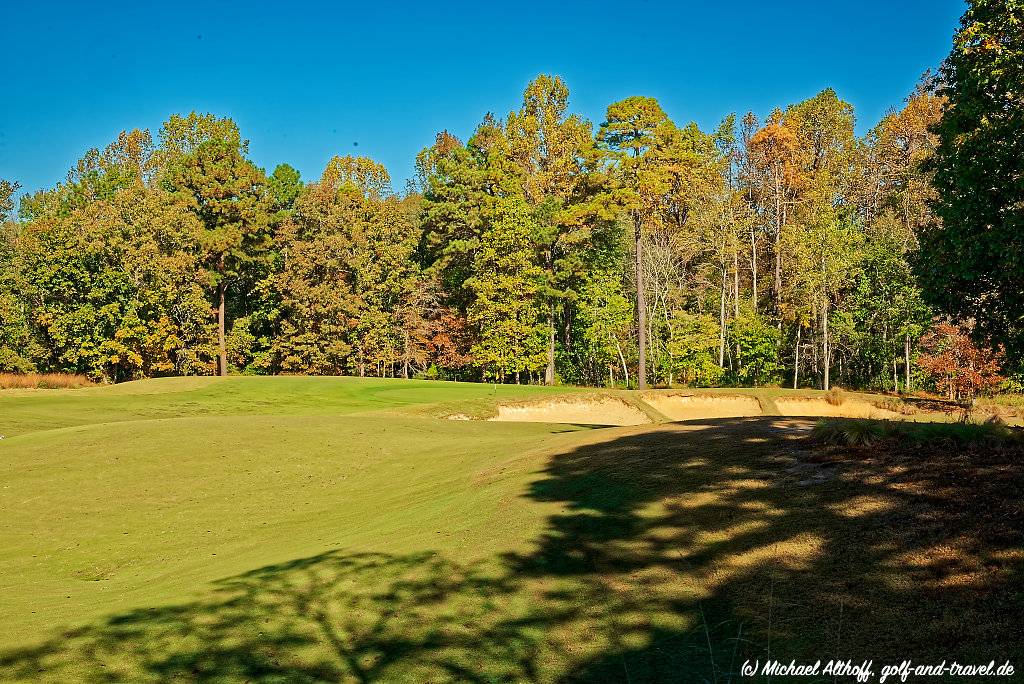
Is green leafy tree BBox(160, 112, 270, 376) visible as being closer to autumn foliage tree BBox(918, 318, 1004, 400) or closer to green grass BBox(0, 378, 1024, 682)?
green grass BBox(0, 378, 1024, 682)

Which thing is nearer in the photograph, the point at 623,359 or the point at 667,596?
the point at 667,596

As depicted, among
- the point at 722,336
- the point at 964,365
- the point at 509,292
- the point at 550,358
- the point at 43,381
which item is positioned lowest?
the point at 43,381

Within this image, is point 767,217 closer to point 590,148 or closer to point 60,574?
point 590,148

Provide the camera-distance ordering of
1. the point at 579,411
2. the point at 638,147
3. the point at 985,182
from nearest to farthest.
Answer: the point at 985,182 → the point at 579,411 → the point at 638,147

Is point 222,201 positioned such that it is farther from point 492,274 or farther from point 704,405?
point 704,405

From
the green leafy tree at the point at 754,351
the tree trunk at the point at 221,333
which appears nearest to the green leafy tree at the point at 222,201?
the tree trunk at the point at 221,333

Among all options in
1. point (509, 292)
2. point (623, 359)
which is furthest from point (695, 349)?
→ point (509, 292)

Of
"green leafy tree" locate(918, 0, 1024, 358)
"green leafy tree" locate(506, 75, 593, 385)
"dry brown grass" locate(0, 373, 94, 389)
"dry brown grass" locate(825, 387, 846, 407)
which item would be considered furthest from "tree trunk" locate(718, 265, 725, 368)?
"dry brown grass" locate(0, 373, 94, 389)

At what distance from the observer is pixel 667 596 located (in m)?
9.09

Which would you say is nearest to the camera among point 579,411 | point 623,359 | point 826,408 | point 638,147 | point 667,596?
point 667,596

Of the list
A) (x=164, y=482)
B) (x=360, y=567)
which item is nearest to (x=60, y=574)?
(x=164, y=482)

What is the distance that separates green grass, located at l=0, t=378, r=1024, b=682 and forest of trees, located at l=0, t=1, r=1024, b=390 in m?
39.7

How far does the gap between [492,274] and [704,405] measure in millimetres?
24730

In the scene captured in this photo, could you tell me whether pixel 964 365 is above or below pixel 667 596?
above
